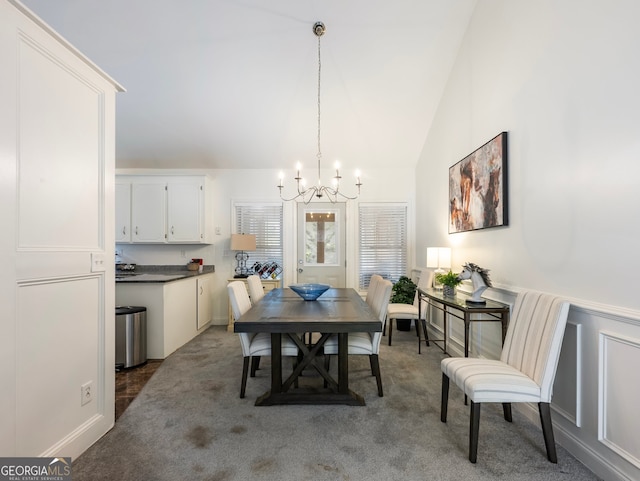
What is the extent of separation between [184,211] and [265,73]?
234 centimetres

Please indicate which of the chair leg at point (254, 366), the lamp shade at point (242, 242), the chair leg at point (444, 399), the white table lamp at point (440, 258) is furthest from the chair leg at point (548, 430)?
the lamp shade at point (242, 242)

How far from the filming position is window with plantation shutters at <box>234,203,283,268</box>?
203 inches

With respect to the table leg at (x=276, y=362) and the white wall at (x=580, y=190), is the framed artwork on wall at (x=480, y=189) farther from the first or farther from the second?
the table leg at (x=276, y=362)

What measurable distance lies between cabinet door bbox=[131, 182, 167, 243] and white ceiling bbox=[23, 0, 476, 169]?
53 centimetres

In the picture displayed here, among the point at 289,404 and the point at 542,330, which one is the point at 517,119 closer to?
the point at 542,330

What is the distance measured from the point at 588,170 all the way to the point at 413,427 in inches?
76.5

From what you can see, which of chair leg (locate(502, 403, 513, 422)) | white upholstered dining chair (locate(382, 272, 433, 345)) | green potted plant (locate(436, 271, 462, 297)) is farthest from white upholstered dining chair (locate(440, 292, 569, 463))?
white upholstered dining chair (locate(382, 272, 433, 345))

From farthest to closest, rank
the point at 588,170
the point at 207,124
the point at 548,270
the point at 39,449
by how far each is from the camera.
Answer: the point at 207,124 → the point at 548,270 → the point at 588,170 → the point at 39,449

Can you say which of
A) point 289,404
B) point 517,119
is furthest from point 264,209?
point 517,119

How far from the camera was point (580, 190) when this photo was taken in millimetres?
1842

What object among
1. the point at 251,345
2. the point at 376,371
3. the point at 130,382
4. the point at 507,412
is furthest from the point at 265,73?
the point at 507,412

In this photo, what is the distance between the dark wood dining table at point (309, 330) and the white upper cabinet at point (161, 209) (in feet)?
8.53

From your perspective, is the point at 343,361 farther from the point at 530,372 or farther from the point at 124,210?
the point at 124,210

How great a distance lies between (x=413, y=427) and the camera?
213cm
